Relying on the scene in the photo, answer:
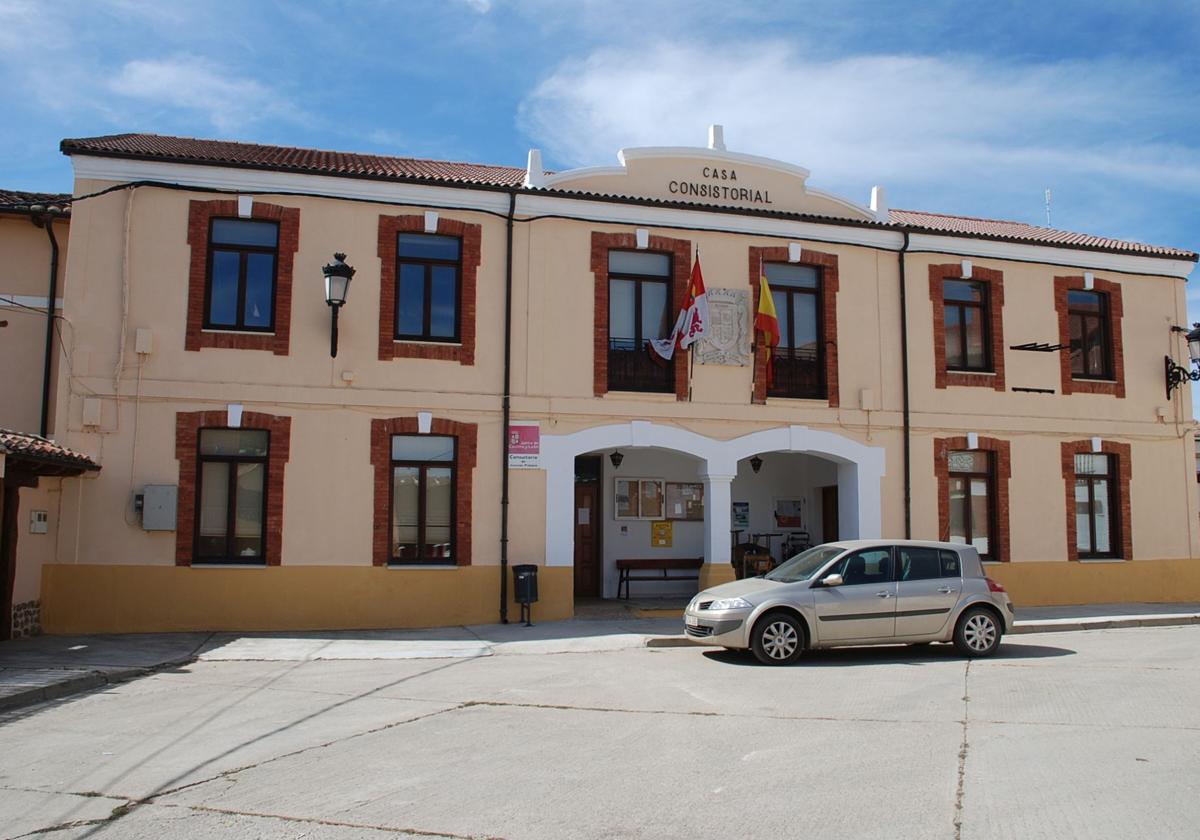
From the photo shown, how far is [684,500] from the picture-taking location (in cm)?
1981

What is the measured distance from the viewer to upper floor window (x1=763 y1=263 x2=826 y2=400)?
18.0 m

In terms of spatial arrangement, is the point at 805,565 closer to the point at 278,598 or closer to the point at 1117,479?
the point at 278,598


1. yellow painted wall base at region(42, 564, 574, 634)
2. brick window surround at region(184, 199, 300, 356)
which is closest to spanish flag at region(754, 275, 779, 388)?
yellow painted wall base at region(42, 564, 574, 634)

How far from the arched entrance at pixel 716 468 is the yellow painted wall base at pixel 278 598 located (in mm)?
1171

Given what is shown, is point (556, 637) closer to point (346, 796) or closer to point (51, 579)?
point (51, 579)

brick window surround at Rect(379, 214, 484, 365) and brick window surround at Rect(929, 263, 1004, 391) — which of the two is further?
brick window surround at Rect(929, 263, 1004, 391)

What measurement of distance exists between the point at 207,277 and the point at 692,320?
7602 mm

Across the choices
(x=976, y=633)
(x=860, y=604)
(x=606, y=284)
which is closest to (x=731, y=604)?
(x=860, y=604)

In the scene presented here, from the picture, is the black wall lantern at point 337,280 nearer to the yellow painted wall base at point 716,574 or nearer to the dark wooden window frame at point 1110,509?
the yellow painted wall base at point 716,574

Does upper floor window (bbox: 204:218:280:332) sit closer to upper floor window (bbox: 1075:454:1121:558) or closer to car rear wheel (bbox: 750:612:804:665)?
car rear wheel (bbox: 750:612:804:665)

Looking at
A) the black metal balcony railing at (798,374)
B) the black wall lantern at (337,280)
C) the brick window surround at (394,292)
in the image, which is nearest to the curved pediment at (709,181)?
the brick window surround at (394,292)

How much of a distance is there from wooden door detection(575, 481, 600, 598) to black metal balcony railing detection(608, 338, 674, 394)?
292cm

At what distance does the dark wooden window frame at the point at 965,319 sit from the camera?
1888 centimetres

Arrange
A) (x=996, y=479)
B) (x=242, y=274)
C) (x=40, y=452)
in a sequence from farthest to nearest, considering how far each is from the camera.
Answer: (x=996, y=479)
(x=242, y=274)
(x=40, y=452)
